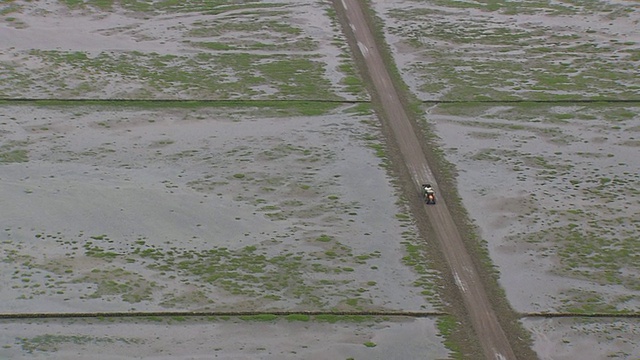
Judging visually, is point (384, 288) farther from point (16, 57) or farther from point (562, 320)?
point (16, 57)

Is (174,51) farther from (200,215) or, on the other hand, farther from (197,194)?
(200,215)

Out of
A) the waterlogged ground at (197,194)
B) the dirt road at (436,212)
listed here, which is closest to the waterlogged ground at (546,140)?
the dirt road at (436,212)

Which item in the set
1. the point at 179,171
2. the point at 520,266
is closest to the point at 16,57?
the point at 179,171

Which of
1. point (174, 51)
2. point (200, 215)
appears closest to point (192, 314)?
point (200, 215)

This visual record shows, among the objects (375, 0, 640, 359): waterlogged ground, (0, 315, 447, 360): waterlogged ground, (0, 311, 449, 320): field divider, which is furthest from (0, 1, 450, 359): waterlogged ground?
A: (375, 0, 640, 359): waterlogged ground

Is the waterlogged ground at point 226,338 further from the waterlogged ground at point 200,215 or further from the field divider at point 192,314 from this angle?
the waterlogged ground at point 200,215

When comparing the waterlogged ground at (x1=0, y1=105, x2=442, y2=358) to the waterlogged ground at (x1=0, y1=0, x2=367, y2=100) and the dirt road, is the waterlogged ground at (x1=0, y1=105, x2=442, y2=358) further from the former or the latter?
the waterlogged ground at (x1=0, y1=0, x2=367, y2=100)
